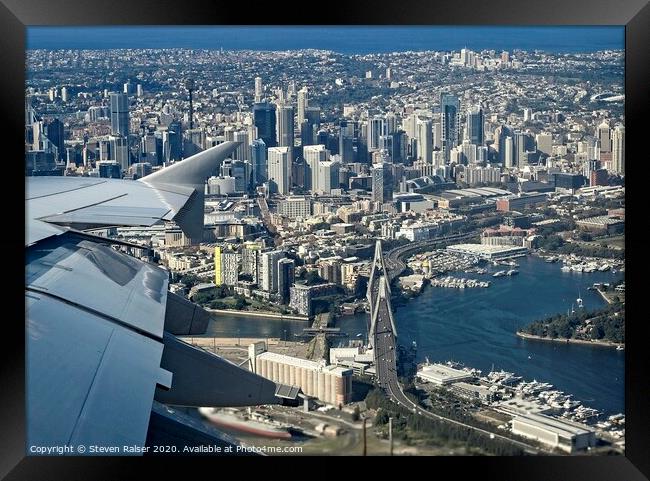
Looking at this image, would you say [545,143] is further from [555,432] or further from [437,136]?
[555,432]

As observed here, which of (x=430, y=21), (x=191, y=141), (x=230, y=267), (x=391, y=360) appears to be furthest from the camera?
(x=191, y=141)

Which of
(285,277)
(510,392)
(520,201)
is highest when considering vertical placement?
(520,201)

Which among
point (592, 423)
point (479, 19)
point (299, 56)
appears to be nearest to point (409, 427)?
point (592, 423)

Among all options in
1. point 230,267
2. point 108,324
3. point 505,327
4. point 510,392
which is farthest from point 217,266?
point 108,324

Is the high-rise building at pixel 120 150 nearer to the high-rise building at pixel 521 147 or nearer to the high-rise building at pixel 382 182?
the high-rise building at pixel 382 182

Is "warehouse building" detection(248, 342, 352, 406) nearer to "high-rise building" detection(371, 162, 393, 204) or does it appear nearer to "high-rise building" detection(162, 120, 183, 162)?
"high-rise building" detection(162, 120, 183, 162)

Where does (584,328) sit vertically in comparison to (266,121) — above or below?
below
